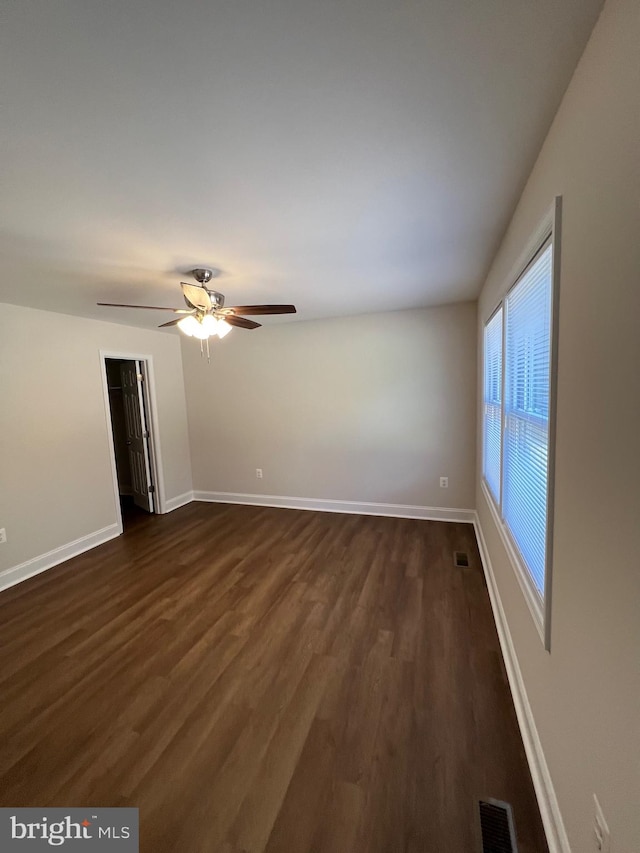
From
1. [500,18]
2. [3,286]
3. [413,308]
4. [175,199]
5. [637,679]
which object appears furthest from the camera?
[413,308]

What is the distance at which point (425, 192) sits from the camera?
150cm

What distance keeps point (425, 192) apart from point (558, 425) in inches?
46.0

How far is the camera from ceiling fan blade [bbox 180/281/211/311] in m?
2.07

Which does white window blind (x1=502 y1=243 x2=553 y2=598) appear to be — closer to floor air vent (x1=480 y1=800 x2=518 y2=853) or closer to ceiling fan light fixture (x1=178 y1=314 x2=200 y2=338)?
floor air vent (x1=480 y1=800 x2=518 y2=853)

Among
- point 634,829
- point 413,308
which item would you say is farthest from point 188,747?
point 413,308

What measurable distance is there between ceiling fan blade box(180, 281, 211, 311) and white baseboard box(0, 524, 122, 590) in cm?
284

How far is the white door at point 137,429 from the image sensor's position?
434 cm

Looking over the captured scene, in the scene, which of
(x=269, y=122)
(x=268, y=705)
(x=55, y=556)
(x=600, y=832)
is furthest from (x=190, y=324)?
(x=600, y=832)

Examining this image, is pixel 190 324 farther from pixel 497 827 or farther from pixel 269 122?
pixel 497 827

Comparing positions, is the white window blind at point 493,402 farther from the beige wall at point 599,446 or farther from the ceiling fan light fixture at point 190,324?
the ceiling fan light fixture at point 190,324

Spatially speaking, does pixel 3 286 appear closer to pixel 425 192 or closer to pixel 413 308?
pixel 425 192

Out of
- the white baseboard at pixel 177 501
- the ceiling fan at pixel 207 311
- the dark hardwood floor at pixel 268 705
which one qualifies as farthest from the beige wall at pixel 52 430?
the ceiling fan at pixel 207 311

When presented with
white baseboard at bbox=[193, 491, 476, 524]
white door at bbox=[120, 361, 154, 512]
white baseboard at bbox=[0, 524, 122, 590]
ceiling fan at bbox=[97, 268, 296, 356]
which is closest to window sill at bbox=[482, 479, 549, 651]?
white baseboard at bbox=[193, 491, 476, 524]

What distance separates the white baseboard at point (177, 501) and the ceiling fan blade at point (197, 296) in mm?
3229
